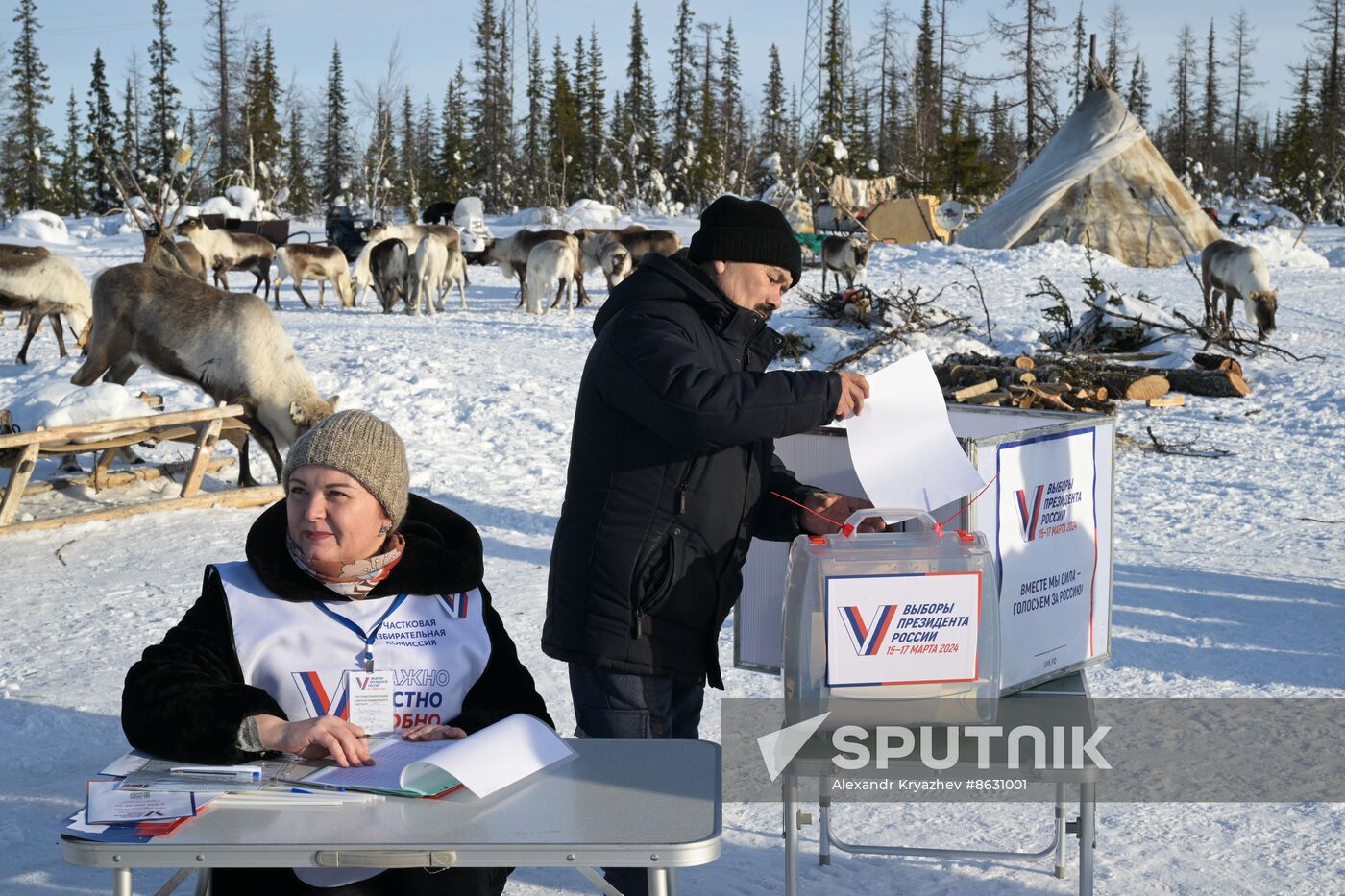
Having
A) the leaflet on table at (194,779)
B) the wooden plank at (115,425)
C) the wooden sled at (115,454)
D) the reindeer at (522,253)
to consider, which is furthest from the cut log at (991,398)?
the reindeer at (522,253)

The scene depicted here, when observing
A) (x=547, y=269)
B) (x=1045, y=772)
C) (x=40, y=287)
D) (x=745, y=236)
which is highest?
(x=547, y=269)

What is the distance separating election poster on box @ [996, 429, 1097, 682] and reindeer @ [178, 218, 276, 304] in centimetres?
1926

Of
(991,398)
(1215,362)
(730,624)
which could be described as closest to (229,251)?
(991,398)

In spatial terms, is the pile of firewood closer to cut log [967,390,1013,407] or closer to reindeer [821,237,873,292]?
cut log [967,390,1013,407]

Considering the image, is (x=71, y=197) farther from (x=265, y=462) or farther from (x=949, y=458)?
(x=949, y=458)

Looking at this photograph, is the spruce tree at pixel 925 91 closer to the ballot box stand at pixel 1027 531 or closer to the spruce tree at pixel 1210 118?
the spruce tree at pixel 1210 118

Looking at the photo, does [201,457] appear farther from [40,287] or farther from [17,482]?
[40,287]

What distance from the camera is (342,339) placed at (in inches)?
543

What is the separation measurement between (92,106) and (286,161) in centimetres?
896

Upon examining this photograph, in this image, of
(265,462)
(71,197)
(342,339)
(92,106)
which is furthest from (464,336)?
(92,106)

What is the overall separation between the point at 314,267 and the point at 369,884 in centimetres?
1886

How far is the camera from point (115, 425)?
7.14 m

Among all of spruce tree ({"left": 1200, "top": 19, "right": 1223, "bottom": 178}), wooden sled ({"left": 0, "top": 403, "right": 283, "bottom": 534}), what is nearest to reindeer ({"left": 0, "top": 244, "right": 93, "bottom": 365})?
wooden sled ({"left": 0, "top": 403, "right": 283, "bottom": 534})

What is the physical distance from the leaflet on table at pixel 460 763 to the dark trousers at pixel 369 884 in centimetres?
23
